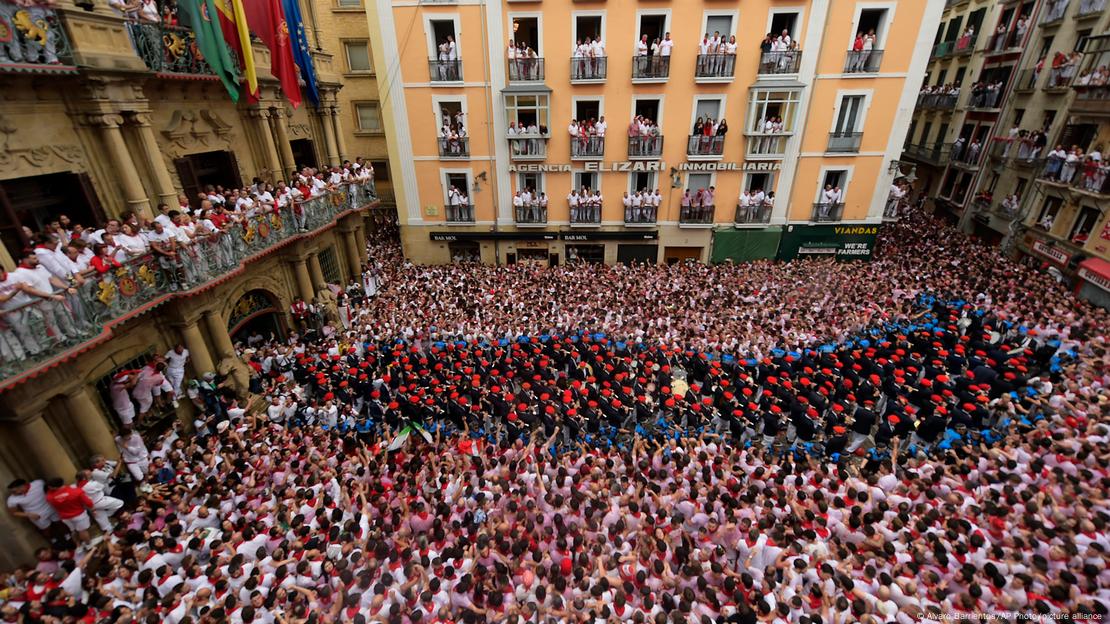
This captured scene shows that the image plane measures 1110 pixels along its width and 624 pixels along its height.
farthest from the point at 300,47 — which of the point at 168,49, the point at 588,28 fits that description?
the point at 588,28

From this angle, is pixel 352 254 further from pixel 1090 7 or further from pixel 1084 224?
pixel 1090 7

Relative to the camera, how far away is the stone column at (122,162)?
35.3 feet

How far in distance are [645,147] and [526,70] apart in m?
5.97

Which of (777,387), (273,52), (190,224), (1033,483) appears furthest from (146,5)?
(1033,483)

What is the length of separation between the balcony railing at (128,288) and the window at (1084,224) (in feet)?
95.4

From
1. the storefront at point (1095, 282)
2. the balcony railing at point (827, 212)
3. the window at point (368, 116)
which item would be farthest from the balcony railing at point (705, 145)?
the window at point (368, 116)

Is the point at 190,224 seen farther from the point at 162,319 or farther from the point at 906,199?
the point at 906,199

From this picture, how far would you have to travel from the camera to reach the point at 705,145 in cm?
2086

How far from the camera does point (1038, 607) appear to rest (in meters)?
6.94

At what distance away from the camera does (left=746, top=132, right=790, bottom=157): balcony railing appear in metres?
20.3

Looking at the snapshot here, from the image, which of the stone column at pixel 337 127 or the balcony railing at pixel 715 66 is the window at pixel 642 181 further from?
the stone column at pixel 337 127

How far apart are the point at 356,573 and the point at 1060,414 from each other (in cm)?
1535

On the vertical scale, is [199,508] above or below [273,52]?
below

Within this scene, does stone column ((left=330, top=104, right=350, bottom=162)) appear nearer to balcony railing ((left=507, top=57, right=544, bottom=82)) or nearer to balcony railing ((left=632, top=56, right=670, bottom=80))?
balcony railing ((left=507, top=57, right=544, bottom=82))
